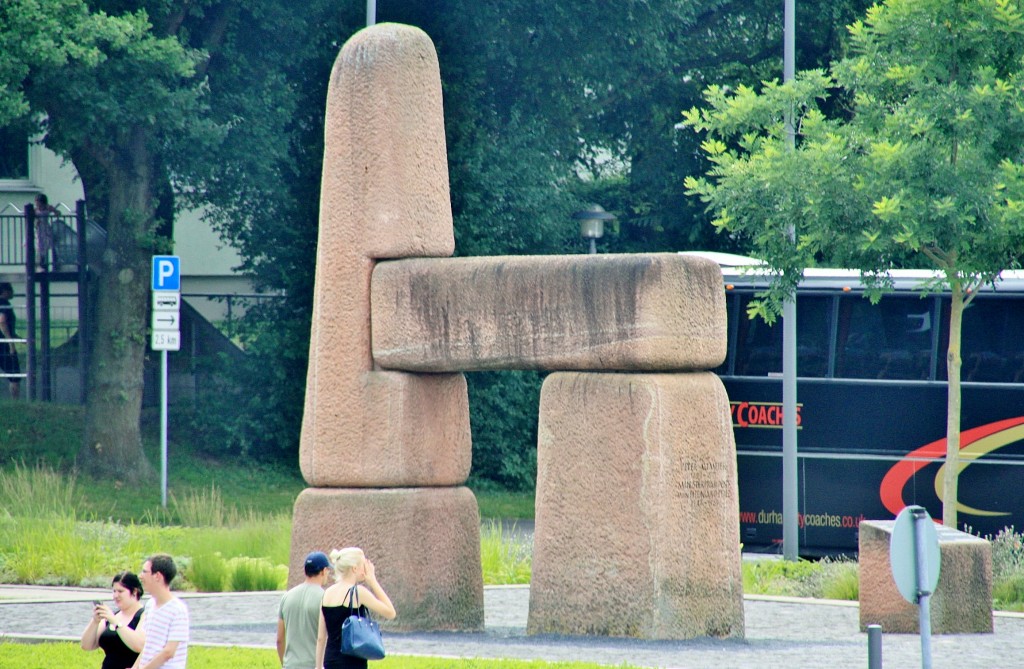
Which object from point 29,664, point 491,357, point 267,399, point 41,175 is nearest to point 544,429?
point 491,357

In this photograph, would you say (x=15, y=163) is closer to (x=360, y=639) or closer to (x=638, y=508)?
(x=638, y=508)

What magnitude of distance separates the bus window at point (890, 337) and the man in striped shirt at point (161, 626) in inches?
473

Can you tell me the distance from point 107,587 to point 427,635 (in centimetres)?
469

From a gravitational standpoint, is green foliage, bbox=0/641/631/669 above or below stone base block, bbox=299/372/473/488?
below

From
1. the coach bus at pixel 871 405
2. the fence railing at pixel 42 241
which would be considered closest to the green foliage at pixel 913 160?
the coach bus at pixel 871 405

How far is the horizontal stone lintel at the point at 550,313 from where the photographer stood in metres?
11.0

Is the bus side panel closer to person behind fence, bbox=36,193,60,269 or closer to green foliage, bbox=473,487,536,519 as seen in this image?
green foliage, bbox=473,487,536,519

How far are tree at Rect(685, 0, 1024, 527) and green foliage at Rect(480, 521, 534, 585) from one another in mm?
3936

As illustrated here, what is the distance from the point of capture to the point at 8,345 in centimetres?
2745

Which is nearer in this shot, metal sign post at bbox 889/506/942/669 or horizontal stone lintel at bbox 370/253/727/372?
metal sign post at bbox 889/506/942/669

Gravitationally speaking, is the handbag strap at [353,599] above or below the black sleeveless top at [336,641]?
above

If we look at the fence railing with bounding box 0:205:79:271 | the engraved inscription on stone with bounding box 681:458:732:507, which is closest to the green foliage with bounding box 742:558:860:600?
the engraved inscription on stone with bounding box 681:458:732:507

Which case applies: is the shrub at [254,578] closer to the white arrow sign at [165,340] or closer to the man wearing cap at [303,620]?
the white arrow sign at [165,340]

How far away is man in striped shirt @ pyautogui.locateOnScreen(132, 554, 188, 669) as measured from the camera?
7.63m
